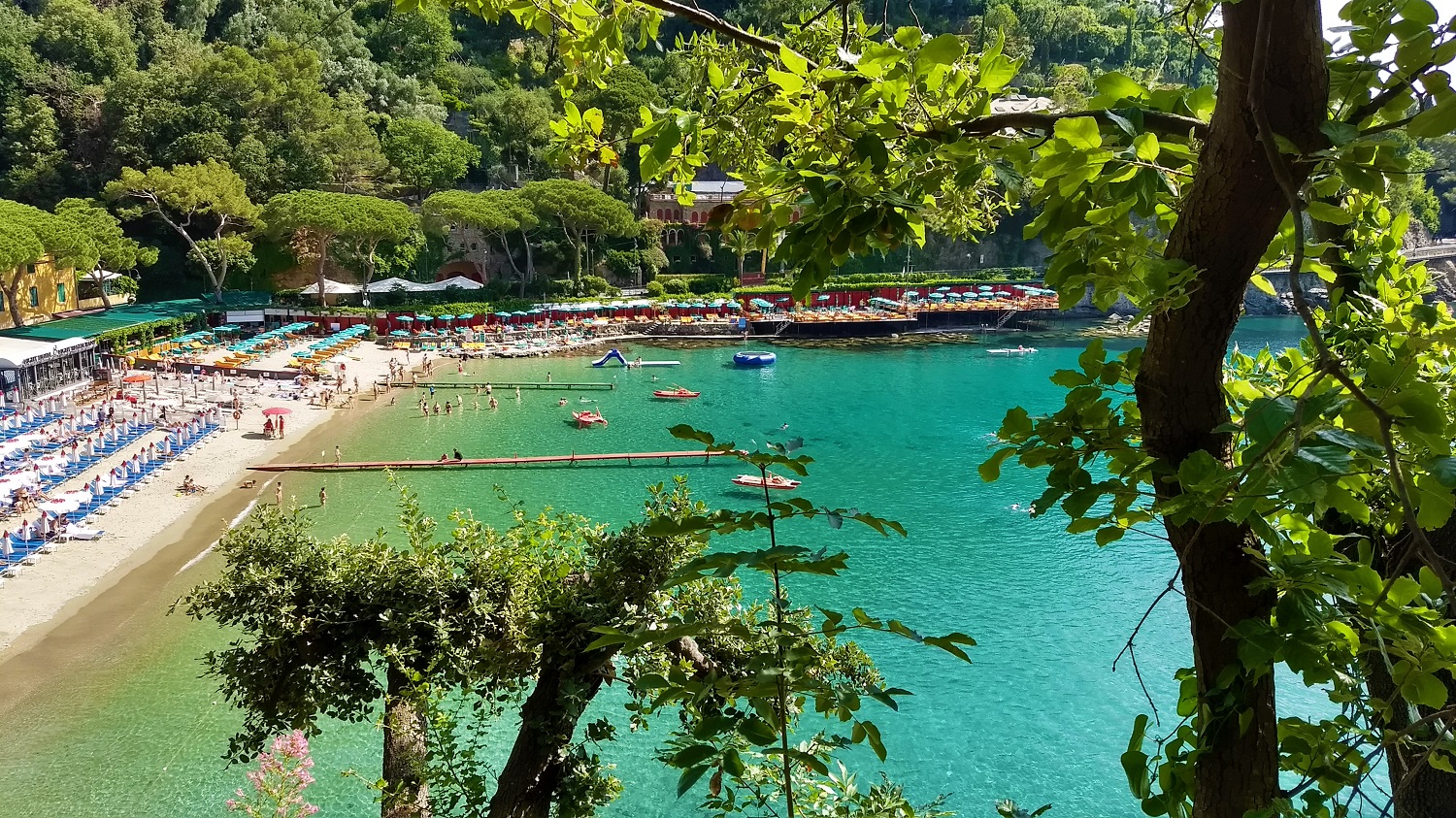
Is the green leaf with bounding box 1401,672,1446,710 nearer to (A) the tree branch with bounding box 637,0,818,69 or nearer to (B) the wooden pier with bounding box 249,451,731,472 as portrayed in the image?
(A) the tree branch with bounding box 637,0,818,69

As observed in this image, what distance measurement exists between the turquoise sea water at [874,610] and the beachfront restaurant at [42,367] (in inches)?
363

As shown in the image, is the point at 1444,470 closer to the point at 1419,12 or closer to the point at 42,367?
the point at 1419,12

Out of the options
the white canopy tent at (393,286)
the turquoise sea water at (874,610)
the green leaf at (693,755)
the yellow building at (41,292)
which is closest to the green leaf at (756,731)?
the green leaf at (693,755)

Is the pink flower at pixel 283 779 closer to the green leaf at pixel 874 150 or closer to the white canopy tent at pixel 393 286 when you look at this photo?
the green leaf at pixel 874 150

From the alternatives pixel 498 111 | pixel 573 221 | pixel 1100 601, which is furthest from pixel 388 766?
pixel 498 111

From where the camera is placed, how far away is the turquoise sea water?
11.1 meters

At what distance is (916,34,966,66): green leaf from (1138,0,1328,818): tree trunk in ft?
1.18

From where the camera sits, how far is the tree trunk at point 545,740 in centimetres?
520

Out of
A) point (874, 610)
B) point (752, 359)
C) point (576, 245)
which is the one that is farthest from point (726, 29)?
point (576, 245)

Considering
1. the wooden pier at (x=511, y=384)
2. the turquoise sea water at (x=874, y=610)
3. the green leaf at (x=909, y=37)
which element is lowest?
the turquoise sea water at (x=874, y=610)

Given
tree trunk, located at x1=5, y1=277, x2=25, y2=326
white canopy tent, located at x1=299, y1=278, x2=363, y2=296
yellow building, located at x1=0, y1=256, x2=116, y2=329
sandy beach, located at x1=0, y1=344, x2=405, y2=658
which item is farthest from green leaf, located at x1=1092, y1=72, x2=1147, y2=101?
white canopy tent, located at x1=299, y1=278, x2=363, y2=296

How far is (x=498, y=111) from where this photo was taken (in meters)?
53.2

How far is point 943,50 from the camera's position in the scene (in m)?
1.36

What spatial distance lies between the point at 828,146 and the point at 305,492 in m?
22.2
